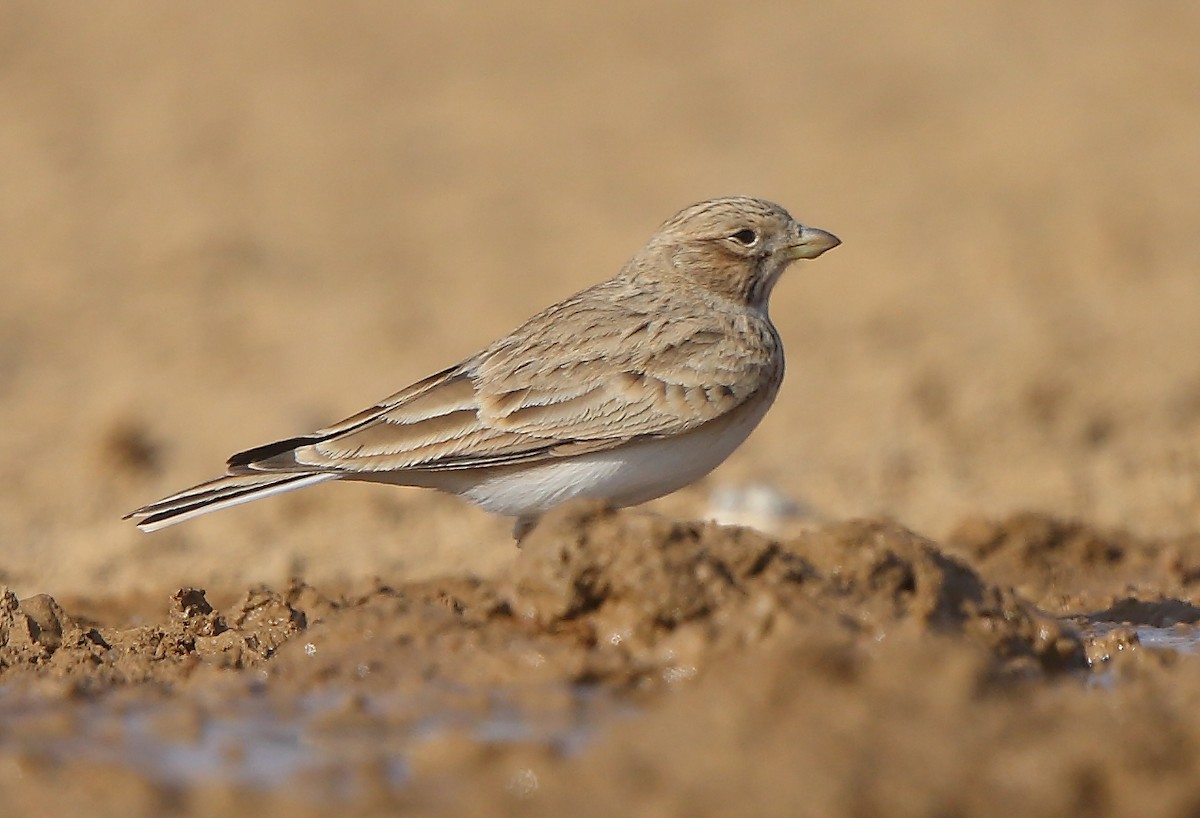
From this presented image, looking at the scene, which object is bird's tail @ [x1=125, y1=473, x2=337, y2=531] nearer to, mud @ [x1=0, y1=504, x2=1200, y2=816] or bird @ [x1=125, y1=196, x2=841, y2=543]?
bird @ [x1=125, y1=196, x2=841, y2=543]

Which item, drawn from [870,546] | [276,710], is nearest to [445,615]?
[276,710]

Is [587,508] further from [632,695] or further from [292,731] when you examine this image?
[292,731]

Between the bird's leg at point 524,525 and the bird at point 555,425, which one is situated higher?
the bird at point 555,425

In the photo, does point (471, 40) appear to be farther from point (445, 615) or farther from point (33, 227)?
point (445, 615)

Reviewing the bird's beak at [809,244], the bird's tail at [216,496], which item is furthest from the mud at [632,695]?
the bird's beak at [809,244]

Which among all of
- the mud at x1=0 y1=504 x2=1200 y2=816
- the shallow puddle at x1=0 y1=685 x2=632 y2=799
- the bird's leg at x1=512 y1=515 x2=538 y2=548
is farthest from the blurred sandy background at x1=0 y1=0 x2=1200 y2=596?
the shallow puddle at x1=0 y1=685 x2=632 y2=799

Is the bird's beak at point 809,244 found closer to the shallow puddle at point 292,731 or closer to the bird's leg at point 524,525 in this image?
the bird's leg at point 524,525

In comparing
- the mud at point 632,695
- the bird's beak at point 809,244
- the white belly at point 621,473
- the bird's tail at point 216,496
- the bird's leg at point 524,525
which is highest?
the bird's beak at point 809,244
